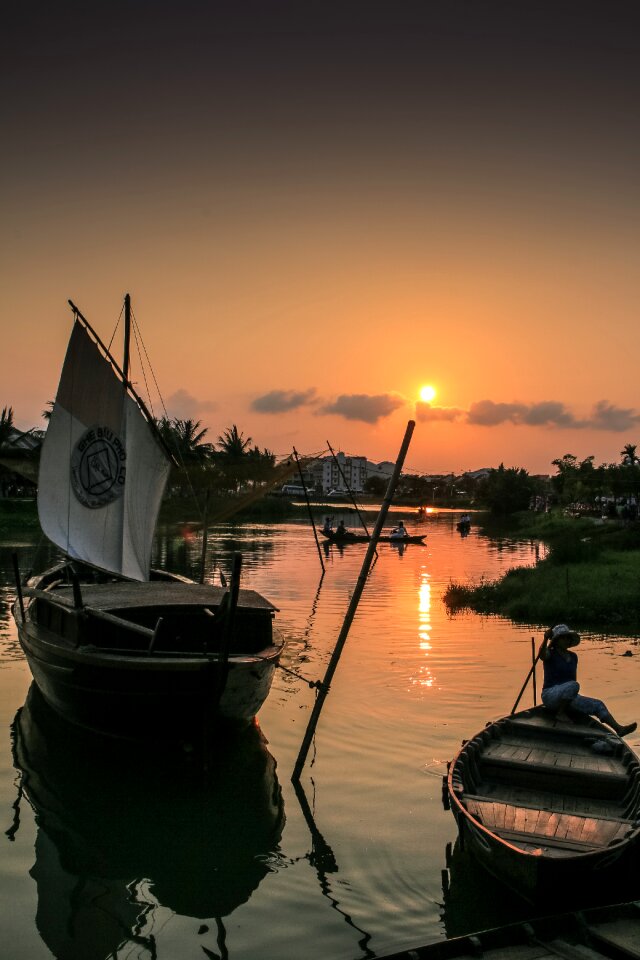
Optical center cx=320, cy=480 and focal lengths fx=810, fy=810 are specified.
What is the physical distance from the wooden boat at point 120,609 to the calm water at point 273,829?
2.97ft

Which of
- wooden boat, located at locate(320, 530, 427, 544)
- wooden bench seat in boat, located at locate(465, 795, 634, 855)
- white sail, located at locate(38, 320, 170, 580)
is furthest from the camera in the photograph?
wooden boat, located at locate(320, 530, 427, 544)

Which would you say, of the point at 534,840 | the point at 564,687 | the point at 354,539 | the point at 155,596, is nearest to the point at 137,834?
the point at 155,596

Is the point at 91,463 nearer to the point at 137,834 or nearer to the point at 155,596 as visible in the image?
the point at 155,596

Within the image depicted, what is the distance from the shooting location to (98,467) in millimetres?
19172

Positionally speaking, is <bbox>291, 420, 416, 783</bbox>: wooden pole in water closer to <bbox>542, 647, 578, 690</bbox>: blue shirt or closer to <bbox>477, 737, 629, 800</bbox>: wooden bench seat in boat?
<bbox>477, 737, 629, 800</bbox>: wooden bench seat in boat

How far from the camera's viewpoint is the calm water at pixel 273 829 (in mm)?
8367

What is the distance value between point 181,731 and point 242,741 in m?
2.25

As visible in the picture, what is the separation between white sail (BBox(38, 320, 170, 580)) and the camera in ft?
62.3

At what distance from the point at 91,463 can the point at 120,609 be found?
256 inches

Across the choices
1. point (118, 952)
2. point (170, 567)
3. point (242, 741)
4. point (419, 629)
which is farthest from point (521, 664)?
point (170, 567)

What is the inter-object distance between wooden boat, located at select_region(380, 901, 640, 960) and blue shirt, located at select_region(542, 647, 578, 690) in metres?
5.35

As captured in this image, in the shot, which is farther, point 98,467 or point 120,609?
point 98,467

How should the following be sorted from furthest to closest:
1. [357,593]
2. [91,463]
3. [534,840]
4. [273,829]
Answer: [91,463] < [357,593] < [273,829] < [534,840]

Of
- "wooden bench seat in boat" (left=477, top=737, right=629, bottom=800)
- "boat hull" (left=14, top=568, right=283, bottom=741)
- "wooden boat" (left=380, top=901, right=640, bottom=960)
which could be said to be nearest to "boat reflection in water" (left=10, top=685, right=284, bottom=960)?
"boat hull" (left=14, top=568, right=283, bottom=741)
